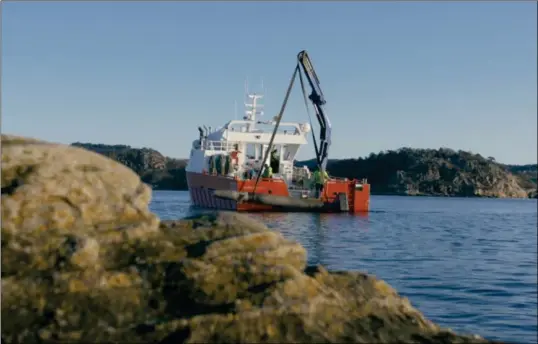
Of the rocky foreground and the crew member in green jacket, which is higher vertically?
the crew member in green jacket

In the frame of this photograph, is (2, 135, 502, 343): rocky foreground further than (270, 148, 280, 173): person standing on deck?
No

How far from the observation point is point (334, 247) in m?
23.9

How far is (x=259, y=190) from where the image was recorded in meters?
45.4

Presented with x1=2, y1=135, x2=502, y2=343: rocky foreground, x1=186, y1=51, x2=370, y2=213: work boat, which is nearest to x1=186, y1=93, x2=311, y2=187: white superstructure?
x1=186, y1=51, x2=370, y2=213: work boat

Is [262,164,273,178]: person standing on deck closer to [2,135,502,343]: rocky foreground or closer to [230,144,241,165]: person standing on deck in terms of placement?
[230,144,241,165]: person standing on deck

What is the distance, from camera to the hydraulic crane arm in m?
50.1

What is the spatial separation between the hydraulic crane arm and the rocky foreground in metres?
42.4

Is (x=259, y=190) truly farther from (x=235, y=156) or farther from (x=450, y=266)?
(x=450, y=266)

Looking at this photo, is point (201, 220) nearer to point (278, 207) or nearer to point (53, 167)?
point (53, 167)

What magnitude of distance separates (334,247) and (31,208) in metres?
17.6

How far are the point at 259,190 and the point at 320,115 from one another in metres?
10.2

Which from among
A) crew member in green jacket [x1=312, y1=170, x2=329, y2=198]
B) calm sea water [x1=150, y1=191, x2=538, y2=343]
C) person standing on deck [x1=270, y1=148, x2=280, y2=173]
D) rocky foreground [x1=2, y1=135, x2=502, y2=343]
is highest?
person standing on deck [x1=270, y1=148, x2=280, y2=173]

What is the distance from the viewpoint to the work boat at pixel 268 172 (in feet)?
149

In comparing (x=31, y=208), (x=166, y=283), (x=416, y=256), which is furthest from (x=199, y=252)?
(x=416, y=256)
